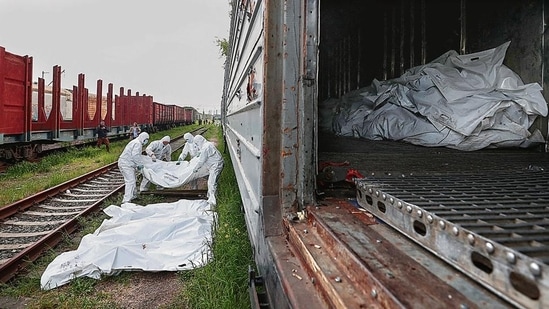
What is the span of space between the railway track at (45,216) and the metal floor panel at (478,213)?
9.62 feet

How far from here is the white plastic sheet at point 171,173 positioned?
586 centimetres

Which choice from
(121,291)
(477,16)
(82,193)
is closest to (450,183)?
(121,291)

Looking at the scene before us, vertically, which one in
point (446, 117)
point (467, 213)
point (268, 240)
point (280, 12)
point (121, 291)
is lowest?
point (121, 291)

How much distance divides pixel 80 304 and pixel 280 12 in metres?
2.47

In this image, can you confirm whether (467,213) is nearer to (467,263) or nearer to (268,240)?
(467,263)

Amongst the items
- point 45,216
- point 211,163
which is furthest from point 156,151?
point 45,216

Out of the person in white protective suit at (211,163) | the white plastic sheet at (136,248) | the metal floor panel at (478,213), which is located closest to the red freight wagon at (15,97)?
the person in white protective suit at (211,163)

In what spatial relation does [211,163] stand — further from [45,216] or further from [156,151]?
[45,216]

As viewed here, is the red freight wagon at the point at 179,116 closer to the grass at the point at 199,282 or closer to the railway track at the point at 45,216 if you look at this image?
the railway track at the point at 45,216

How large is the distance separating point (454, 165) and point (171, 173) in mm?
4422

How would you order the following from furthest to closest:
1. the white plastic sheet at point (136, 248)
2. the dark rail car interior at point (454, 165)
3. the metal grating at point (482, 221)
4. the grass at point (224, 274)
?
the white plastic sheet at point (136, 248) → the grass at point (224, 274) → the dark rail car interior at point (454, 165) → the metal grating at point (482, 221)

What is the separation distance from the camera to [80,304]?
2770mm

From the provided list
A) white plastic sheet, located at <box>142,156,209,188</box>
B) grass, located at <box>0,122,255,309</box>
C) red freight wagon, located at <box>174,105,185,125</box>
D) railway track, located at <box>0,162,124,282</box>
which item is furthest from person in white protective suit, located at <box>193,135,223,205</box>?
red freight wagon, located at <box>174,105,185,125</box>

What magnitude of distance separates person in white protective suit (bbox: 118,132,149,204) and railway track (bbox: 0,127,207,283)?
1.13 ft
